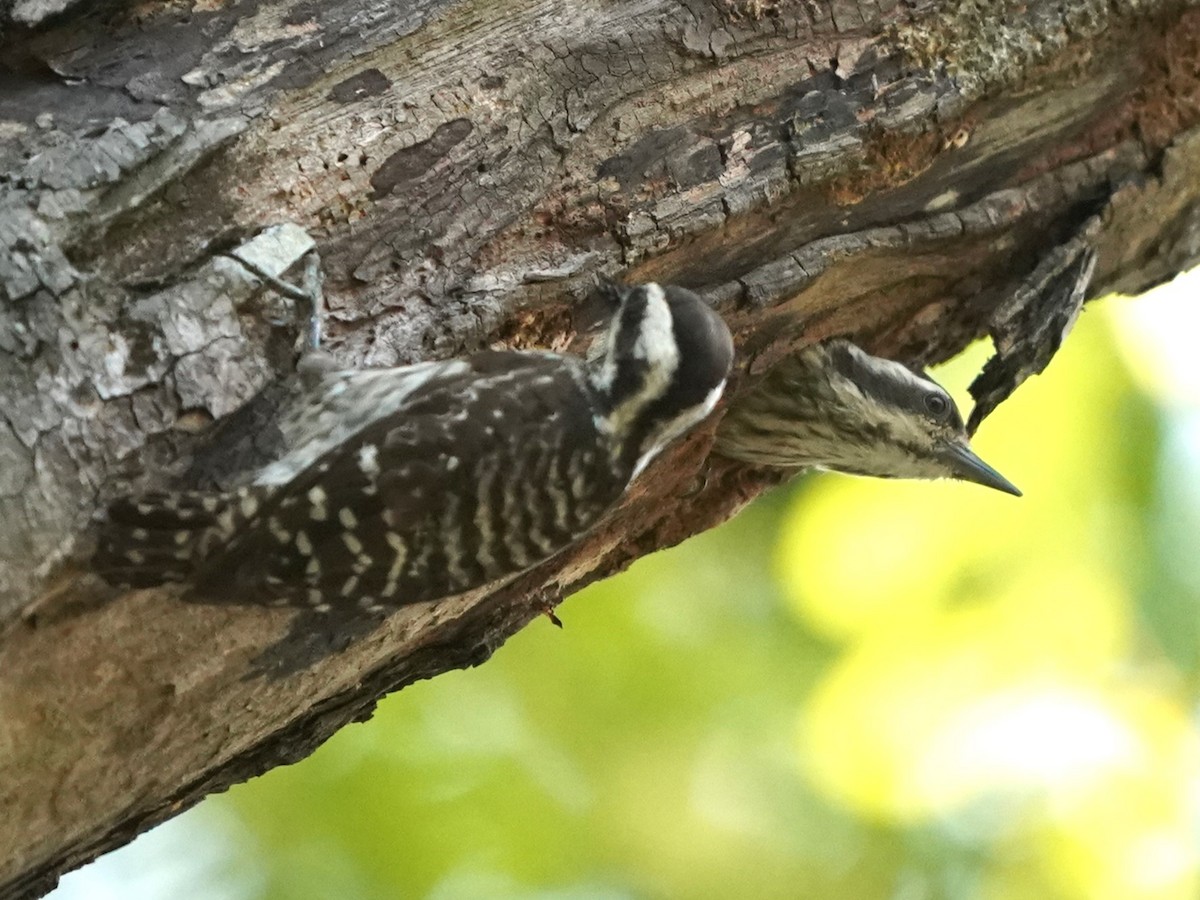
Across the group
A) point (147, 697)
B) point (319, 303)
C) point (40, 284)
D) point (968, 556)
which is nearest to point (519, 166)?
point (319, 303)

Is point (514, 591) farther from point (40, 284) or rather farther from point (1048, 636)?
point (1048, 636)

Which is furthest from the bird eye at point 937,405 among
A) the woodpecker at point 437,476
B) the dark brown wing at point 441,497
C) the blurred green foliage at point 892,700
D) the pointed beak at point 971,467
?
the blurred green foliage at point 892,700

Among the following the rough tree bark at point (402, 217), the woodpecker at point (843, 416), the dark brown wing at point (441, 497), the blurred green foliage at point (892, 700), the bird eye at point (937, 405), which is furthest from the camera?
the blurred green foliage at point (892, 700)

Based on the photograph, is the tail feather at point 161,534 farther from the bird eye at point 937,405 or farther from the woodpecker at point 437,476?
the bird eye at point 937,405

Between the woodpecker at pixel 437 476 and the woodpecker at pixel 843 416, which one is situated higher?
the woodpecker at pixel 437 476

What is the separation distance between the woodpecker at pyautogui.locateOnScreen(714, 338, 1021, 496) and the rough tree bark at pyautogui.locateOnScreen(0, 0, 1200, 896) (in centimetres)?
12

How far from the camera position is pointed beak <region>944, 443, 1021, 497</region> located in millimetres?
3367

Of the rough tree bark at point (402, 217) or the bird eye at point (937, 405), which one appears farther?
the bird eye at point (937, 405)

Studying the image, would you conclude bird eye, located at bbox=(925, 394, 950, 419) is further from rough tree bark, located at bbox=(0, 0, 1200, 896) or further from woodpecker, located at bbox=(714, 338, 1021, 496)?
rough tree bark, located at bbox=(0, 0, 1200, 896)

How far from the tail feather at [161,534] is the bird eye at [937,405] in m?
1.91

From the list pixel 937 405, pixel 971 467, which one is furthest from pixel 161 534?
pixel 971 467

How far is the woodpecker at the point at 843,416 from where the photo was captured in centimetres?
314

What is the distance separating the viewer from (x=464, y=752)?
15.8ft

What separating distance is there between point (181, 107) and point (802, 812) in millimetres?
4005
